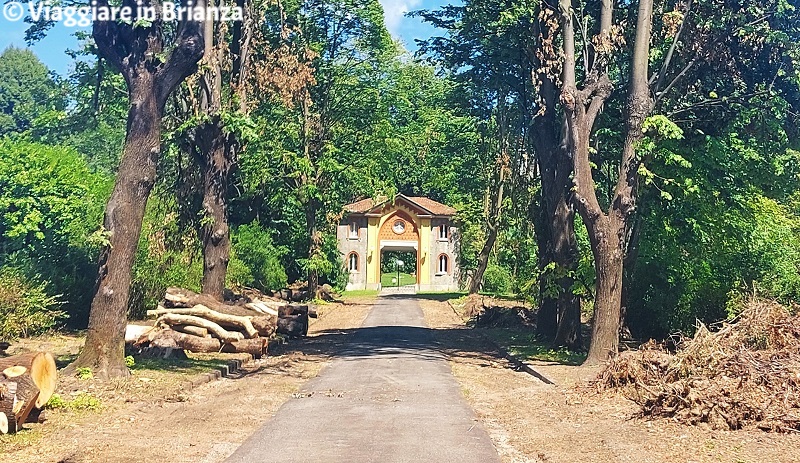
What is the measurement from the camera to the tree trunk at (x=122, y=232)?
1422 cm

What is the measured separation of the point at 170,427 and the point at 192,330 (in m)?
9.37

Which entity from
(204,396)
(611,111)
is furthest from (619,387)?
(611,111)

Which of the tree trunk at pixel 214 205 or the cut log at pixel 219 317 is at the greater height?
the tree trunk at pixel 214 205

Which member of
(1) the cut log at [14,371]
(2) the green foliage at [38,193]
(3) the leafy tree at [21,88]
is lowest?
(1) the cut log at [14,371]

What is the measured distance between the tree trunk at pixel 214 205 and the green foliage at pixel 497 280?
31449 millimetres

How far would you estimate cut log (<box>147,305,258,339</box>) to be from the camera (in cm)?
2005

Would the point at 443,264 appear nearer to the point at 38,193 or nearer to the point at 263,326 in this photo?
the point at 38,193

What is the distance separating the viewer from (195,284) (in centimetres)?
3009

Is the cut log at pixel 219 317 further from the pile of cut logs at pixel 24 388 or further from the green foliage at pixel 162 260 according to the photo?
the pile of cut logs at pixel 24 388

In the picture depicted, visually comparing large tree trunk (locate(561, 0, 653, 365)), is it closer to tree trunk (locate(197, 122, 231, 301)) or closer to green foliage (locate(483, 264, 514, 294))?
tree trunk (locate(197, 122, 231, 301))

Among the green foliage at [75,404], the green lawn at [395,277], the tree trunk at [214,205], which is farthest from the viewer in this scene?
the green lawn at [395,277]

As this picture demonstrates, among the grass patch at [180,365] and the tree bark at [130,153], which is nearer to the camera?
the tree bark at [130,153]

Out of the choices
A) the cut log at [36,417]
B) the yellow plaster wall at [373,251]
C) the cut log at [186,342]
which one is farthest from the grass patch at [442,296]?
the cut log at [36,417]

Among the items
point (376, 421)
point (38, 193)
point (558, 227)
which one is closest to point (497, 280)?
point (38, 193)
